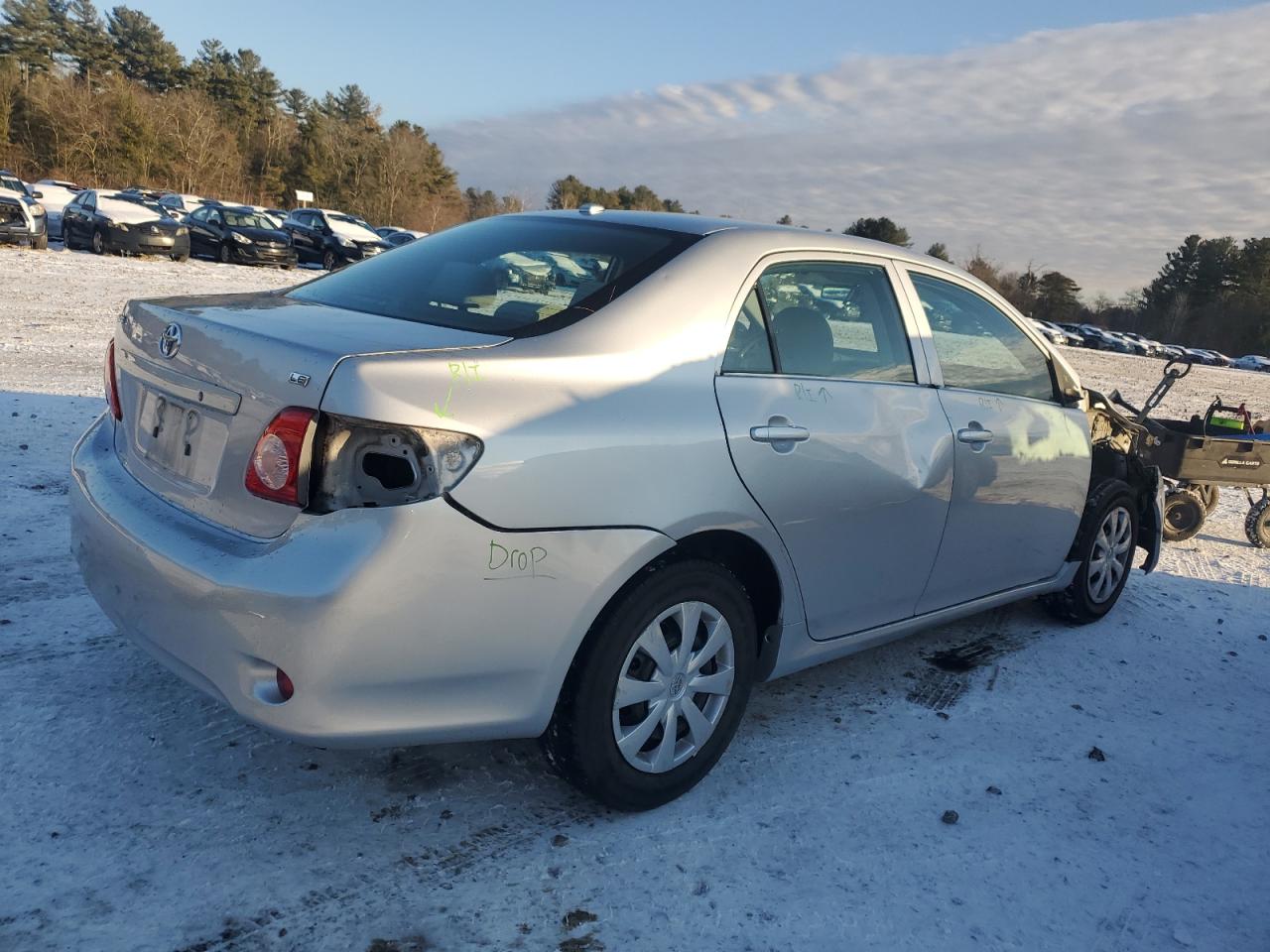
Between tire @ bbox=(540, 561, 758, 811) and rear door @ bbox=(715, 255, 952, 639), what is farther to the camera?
rear door @ bbox=(715, 255, 952, 639)

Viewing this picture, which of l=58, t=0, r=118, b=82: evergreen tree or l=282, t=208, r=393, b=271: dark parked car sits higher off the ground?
l=58, t=0, r=118, b=82: evergreen tree

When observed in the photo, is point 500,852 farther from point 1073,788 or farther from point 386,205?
point 386,205

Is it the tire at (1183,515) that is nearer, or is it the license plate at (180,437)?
the license plate at (180,437)

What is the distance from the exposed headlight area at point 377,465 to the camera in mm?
2256

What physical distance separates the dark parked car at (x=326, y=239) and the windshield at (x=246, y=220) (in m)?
1.42

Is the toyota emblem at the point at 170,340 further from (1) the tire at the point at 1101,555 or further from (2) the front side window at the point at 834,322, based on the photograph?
(1) the tire at the point at 1101,555

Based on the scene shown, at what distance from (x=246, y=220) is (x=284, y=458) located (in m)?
26.7

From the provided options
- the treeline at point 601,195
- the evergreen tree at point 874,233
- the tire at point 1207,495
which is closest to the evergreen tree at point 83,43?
the treeline at point 601,195

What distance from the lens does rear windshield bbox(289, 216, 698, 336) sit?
2836mm

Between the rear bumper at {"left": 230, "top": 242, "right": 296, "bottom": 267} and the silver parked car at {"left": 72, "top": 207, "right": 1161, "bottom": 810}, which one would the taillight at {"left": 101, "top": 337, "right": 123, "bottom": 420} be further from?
the rear bumper at {"left": 230, "top": 242, "right": 296, "bottom": 267}

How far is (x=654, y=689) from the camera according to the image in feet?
9.20

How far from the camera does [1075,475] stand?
4.53m

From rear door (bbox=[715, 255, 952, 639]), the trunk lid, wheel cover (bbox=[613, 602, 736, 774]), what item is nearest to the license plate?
the trunk lid

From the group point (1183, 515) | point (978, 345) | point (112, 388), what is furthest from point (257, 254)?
point (978, 345)
